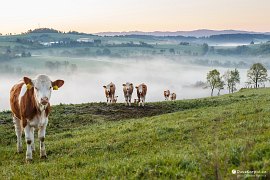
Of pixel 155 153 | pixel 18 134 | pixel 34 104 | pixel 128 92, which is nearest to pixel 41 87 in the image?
pixel 34 104

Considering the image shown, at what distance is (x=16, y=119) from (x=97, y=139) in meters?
4.30

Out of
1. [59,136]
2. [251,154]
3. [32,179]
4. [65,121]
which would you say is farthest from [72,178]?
[65,121]

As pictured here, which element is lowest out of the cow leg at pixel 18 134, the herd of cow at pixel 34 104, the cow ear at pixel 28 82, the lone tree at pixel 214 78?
the lone tree at pixel 214 78

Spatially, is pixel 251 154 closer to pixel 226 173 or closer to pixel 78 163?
pixel 226 173

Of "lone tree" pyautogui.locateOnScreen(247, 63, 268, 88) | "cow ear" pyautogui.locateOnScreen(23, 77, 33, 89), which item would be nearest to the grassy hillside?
"cow ear" pyautogui.locateOnScreen(23, 77, 33, 89)

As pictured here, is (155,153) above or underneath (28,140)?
above

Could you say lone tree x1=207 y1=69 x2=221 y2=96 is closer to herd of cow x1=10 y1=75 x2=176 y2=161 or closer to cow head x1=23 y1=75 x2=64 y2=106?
herd of cow x1=10 y1=75 x2=176 y2=161

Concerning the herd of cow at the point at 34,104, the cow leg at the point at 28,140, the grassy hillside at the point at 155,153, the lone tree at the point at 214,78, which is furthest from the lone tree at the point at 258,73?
the cow leg at the point at 28,140

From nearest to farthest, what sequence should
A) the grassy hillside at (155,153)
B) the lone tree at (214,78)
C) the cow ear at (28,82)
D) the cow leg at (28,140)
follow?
the grassy hillside at (155,153), the cow ear at (28,82), the cow leg at (28,140), the lone tree at (214,78)

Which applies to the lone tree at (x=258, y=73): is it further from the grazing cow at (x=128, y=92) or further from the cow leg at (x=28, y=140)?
the cow leg at (x=28, y=140)

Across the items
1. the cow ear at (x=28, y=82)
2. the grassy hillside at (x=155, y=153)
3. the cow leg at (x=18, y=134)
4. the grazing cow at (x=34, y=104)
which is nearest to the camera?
the grassy hillside at (x=155, y=153)

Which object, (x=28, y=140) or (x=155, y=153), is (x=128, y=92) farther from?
(x=155, y=153)

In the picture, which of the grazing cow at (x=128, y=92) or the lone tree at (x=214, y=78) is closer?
the grazing cow at (x=128, y=92)

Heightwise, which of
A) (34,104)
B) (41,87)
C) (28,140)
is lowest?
(28,140)
